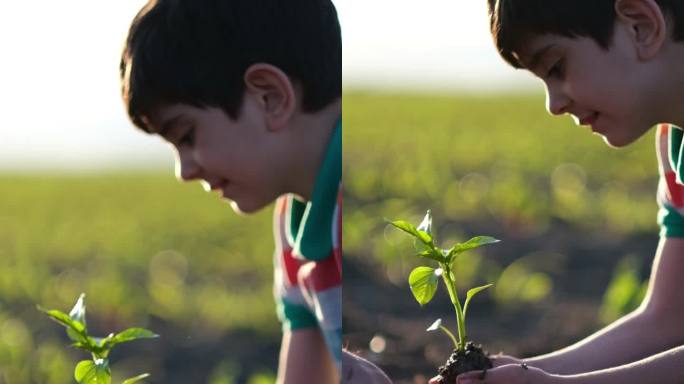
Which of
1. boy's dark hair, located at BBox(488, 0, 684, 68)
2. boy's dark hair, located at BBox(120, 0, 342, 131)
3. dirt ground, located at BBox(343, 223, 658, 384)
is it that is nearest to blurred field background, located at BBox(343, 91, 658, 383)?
dirt ground, located at BBox(343, 223, 658, 384)

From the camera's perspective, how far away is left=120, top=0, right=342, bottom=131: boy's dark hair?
1874 mm

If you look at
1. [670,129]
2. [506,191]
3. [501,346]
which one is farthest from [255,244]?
[670,129]

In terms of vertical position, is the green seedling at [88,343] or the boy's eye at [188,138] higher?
the boy's eye at [188,138]

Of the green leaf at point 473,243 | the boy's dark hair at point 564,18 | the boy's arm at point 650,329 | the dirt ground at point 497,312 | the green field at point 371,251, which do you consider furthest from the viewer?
the green field at point 371,251

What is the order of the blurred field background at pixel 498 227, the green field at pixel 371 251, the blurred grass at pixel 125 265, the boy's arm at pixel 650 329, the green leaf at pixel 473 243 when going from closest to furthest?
the green leaf at pixel 473 243 → the boy's arm at pixel 650 329 → the blurred field background at pixel 498 227 → the green field at pixel 371 251 → the blurred grass at pixel 125 265

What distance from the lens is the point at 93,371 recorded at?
1.89 m

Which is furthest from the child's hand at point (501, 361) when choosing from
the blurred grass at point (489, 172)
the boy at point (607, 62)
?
the blurred grass at point (489, 172)

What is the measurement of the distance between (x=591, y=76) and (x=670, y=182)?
16.3 inches

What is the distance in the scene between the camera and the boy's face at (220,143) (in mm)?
1913

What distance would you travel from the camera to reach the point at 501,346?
2961 millimetres

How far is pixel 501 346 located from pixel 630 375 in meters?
1.13

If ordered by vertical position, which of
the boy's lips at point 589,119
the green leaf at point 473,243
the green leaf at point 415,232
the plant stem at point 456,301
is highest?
the boy's lips at point 589,119

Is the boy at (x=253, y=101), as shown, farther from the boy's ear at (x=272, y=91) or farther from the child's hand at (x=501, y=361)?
the child's hand at (x=501, y=361)

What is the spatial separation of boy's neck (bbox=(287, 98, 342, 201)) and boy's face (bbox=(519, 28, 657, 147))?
317mm
